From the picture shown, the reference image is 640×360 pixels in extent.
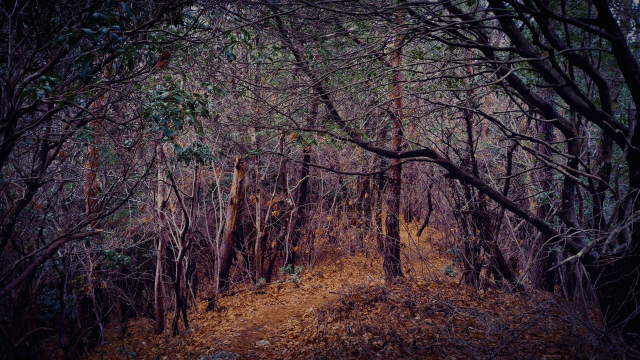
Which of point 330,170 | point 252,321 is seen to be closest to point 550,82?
point 330,170

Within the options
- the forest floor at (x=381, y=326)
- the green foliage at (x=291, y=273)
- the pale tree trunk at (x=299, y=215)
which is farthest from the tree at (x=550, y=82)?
the green foliage at (x=291, y=273)

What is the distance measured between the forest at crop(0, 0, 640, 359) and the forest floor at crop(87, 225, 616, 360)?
5cm

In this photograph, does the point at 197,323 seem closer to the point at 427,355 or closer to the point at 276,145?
the point at 276,145

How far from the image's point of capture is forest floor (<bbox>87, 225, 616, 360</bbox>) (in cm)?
508

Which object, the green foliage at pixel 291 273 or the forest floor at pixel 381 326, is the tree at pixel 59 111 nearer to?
the forest floor at pixel 381 326

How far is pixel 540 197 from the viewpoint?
7.57m

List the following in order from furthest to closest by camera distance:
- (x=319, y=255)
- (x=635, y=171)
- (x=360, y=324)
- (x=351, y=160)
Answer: (x=319, y=255)
(x=351, y=160)
(x=360, y=324)
(x=635, y=171)

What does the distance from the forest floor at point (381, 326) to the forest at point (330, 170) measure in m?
0.05

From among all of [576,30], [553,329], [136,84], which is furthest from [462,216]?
[136,84]

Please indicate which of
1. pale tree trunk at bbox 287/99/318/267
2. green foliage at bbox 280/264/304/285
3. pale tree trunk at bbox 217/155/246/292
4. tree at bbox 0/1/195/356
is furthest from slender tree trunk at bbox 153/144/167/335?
pale tree trunk at bbox 287/99/318/267

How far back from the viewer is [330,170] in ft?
19.4

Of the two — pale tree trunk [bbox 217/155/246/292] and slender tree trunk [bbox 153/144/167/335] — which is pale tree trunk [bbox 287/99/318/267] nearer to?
pale tree trunk [bbox 217/155/246/292]

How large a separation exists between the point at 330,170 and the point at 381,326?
8.65 feet

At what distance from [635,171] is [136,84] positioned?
5878mm
